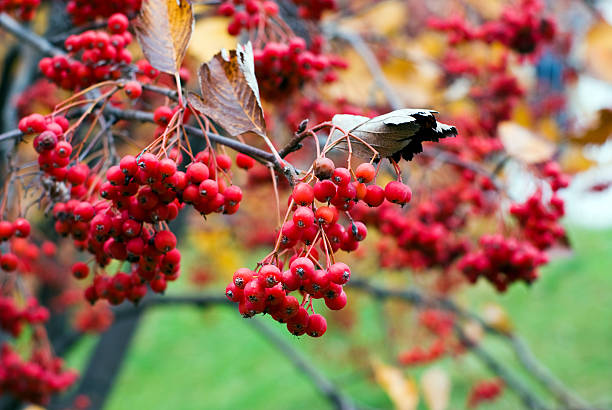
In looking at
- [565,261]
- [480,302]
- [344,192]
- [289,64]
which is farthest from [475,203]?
[565,261]

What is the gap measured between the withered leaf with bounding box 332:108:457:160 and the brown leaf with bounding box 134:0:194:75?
39cm

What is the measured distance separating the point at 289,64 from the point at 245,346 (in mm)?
7853

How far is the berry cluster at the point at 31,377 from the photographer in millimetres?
2508

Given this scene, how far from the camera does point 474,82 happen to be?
13.1 ft

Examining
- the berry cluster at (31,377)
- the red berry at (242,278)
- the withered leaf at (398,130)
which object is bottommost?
the berry cluster at (31,377)

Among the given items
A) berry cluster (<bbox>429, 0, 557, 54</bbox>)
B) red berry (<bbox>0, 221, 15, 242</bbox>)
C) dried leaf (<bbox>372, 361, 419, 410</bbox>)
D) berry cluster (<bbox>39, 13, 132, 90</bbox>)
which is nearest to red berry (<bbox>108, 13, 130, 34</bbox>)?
berry cluster (<bbox>39, 13, 132, 90</bbox>)

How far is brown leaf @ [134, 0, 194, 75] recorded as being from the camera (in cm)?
115

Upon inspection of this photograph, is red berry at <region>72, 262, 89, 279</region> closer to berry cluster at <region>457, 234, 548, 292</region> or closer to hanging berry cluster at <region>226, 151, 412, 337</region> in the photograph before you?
hanging berry cluster at <region>226, 151, 412, 337</region>

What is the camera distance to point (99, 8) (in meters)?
1.66

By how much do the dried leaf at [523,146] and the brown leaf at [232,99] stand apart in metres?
1.46

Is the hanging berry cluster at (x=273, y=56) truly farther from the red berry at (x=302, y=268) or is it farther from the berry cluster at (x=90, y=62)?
the red berry at (x=302, y=268)

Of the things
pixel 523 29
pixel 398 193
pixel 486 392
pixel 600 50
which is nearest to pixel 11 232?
pixel 398 193

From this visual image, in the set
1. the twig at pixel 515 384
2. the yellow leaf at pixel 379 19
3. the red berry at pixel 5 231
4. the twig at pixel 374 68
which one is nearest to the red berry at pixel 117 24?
the red berry at pixel 5 231

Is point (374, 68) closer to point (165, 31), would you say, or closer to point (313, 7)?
point (313, 7)
